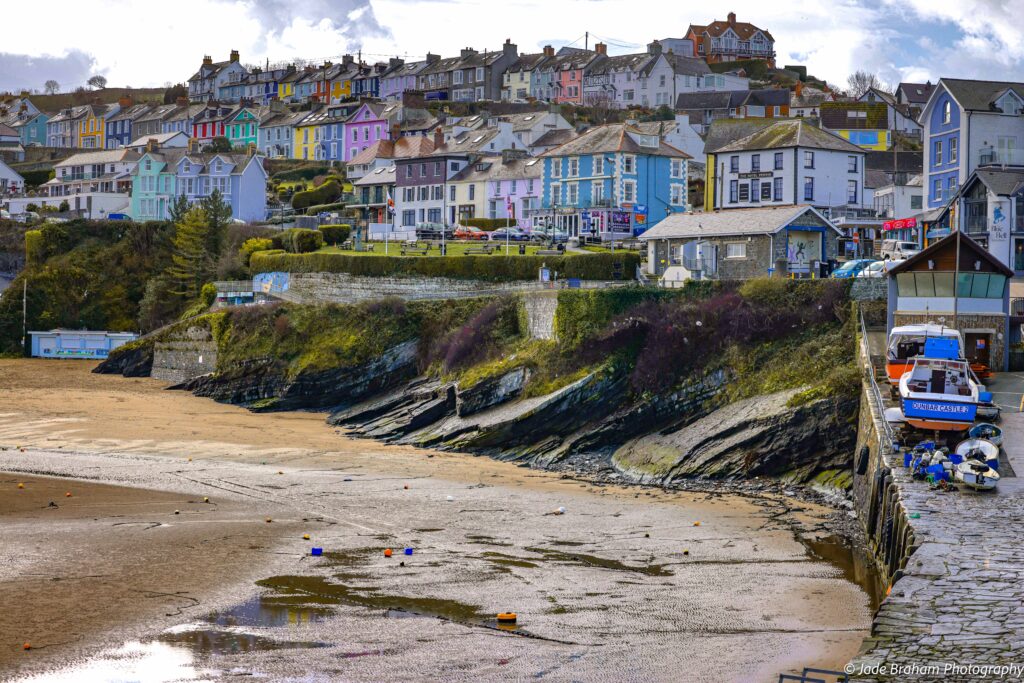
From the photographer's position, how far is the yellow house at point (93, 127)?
148500 mm

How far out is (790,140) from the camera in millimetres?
65188

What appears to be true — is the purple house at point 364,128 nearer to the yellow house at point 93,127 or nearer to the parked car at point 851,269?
the yellow house at point 93,127

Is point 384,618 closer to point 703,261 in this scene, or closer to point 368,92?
point 703,261

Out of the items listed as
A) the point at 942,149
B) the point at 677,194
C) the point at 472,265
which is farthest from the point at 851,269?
the point at 677,194

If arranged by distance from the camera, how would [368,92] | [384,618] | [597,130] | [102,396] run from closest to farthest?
[384,618] < [102,396] < [597,130] < [368,92]

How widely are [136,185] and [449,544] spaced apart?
80.7 m

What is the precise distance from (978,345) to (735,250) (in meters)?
15.3

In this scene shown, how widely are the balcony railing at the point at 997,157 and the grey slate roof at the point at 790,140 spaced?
7.66 m

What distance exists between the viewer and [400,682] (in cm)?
1647

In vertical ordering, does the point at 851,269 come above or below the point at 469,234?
below

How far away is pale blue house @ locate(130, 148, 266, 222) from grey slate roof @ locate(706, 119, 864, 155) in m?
37.8

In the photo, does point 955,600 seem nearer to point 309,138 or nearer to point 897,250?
point 897,250

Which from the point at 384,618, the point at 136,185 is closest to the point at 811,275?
the point at 384,618

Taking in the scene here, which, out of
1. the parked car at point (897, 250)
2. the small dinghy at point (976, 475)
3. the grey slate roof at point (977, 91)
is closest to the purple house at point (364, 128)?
the grey slate roof at point (977, 91)
